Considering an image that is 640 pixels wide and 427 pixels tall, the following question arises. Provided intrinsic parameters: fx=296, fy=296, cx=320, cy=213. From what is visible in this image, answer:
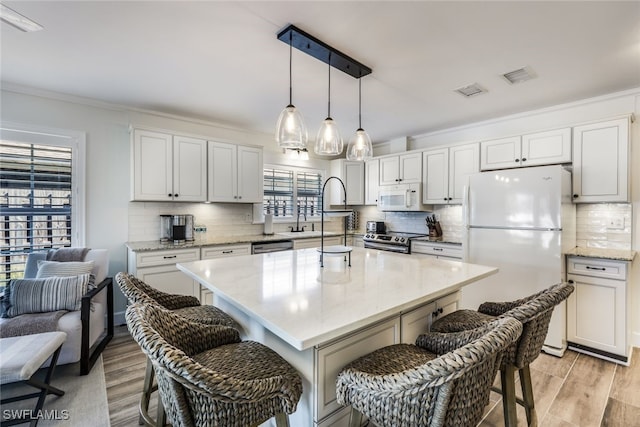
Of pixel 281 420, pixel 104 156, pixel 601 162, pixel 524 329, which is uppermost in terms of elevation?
pixel 104 156

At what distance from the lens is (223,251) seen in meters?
3.70

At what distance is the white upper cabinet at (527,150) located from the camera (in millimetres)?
3170

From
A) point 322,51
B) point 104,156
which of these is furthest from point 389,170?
point 104,156

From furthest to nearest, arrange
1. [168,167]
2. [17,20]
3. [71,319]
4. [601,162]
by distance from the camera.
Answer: [168,167]
[601,162]
[71,319]
[17,20]

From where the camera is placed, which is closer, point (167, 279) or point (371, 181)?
point (167, 279)

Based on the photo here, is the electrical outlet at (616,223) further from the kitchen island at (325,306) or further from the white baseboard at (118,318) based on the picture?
the white baseboard at (118,318)

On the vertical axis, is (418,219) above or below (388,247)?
above

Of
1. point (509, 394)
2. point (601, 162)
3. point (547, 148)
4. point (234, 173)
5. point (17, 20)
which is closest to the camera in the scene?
point (509, 394)

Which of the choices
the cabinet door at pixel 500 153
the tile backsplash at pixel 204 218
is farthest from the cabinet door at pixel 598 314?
the tile backsplash at pixel 204 218

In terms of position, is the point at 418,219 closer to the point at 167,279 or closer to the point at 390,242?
the point at 390,242

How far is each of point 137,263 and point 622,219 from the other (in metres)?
5.08

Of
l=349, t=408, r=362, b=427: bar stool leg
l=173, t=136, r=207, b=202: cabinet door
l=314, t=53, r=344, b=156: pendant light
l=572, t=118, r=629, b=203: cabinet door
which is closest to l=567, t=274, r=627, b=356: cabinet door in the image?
→ l=572, t=118, r=629, b=203: cabinet door

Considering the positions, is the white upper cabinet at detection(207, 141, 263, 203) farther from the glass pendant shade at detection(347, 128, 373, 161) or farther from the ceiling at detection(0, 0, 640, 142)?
the glass pendant shade at detection(347, 128, 373, 161)

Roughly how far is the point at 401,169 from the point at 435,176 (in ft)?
1.93
